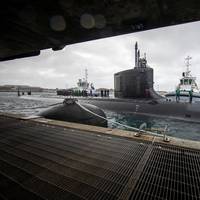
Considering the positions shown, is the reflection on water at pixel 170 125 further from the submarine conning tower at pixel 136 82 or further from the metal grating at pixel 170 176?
the metal grating at pixel 170 176

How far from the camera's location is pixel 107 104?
17.9 metres

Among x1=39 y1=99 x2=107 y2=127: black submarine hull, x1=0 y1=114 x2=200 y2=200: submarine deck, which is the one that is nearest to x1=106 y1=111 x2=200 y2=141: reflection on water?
x1=39 y1=99 x2=107 y2=127: black submarine hull

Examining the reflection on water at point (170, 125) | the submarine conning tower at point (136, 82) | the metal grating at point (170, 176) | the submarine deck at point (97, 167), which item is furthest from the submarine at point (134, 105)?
the metal grating at point (170, 176)

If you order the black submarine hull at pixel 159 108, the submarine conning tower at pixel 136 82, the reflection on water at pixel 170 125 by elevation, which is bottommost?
the reflection on water at pixel 170 125

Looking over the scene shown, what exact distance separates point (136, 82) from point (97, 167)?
13.9 metres

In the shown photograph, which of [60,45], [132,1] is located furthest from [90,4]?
[60,45]

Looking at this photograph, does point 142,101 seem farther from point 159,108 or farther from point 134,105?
point 159,108

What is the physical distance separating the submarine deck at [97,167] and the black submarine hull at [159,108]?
32.0 feet

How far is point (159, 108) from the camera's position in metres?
14.0

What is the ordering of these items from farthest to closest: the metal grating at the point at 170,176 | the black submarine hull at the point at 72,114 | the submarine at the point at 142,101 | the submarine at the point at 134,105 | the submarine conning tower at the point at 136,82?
the submarine conning tower at the point at 136,82
the submarine at the point at 142,101
the submarine at the point at 134,105
the black submarine hull at the point at 72,114
the metal grating at the point at 170,176

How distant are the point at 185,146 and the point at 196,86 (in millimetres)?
30832

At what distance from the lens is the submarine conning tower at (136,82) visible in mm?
15578

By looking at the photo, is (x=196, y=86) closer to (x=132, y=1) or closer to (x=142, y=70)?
(x=142, y=70)

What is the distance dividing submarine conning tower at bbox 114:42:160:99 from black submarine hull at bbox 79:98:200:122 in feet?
3.09
